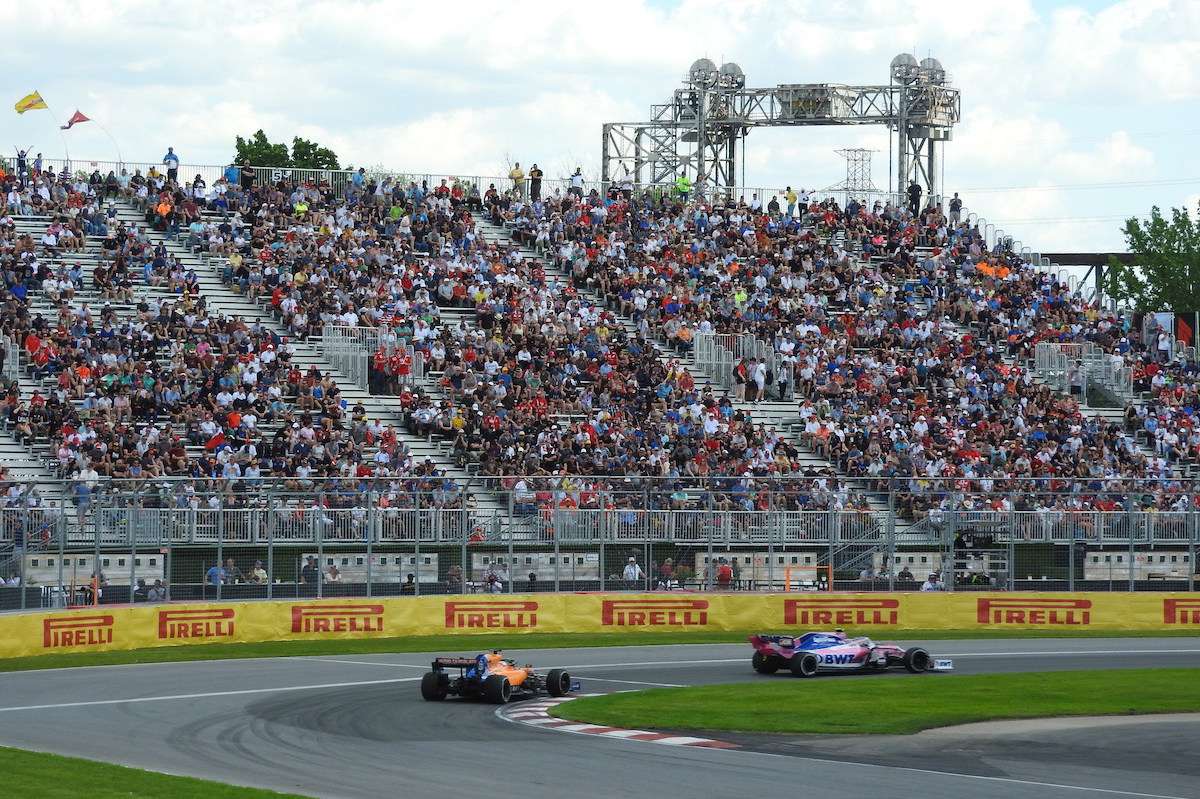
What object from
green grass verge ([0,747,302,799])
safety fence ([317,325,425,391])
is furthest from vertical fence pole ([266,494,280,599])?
green grass verge ([0,747,302,799])

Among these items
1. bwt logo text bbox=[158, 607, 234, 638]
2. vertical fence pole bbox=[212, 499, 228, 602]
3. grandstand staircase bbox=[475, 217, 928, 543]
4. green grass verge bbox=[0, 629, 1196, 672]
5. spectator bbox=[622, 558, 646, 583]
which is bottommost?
green grass verge bbox=[0, 629, 1196, 672]

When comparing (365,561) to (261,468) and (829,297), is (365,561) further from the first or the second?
(829,297)

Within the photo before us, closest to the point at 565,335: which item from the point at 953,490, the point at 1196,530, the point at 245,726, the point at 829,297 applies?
the point at 829,297

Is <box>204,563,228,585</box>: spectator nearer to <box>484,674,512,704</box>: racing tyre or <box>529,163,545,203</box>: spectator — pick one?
<box>484,674,512,704</box>: racing tyre

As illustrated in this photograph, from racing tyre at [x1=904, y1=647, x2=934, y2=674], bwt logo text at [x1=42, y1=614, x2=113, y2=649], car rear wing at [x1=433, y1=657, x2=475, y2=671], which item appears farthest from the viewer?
bwt logo text at [x1=42, y1=614, x2=113, y2=649]

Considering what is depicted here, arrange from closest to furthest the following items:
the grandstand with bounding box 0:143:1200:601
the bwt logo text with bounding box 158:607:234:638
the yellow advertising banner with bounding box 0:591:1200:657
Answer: the yellow advertising banner with bounding box 0:591:1200:657, the bwt logo text with bounding box 158:607:234:638, the grandstand with bounding box 0:143:1200:601

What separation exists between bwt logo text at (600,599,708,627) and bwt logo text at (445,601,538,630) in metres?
1.53

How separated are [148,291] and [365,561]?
→ 13.5 metres

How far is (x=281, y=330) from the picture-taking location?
46.2 m

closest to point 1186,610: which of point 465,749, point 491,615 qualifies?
point 491,615

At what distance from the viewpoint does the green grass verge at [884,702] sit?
22.7 meters

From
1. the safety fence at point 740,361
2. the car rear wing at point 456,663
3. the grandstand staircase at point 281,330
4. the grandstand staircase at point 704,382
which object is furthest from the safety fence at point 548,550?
the safety fence at point 740,361

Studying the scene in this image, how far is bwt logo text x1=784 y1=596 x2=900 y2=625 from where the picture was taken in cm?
3747

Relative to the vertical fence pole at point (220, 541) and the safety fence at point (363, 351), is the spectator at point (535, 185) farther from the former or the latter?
the vertical fence pole at point (220, 541)
